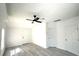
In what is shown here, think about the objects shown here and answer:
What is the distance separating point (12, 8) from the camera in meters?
1.83

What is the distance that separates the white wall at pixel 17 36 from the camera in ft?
6.30

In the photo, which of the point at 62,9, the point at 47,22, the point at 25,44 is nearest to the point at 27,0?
the point at 47,22

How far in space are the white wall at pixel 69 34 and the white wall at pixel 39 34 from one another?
0.39 m

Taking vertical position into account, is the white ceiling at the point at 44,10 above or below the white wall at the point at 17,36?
above

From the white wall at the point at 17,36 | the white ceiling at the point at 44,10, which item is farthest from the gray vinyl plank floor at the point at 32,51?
the white ceiling at the point at 44,10

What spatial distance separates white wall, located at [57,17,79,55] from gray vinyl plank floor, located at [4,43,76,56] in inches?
7.6

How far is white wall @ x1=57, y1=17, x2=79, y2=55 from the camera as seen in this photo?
2.00 meters

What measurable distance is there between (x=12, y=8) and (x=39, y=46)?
1163 mm

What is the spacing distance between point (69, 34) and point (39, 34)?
0.79m

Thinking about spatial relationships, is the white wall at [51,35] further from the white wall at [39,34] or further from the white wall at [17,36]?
the white wall at [17,36]

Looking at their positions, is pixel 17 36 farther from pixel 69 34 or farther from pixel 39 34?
pixel 69 34

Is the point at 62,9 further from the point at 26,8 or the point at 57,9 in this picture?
the point at 26,8

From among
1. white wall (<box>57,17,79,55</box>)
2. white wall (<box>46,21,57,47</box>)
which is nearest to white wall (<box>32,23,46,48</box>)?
white wall (<box>46,21,57,47</box>)

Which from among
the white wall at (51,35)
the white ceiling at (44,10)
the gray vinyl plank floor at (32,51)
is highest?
the white ceiling at (44,10)
